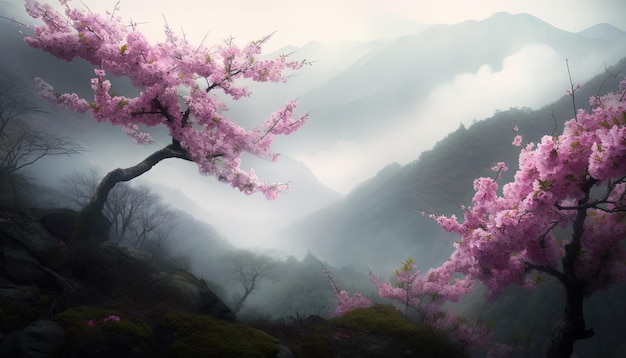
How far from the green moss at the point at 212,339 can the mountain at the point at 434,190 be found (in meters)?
36.5

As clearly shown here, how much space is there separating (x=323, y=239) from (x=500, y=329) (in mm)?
52629

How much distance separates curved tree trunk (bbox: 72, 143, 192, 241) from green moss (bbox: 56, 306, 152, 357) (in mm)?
3275

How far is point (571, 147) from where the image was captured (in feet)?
15.3

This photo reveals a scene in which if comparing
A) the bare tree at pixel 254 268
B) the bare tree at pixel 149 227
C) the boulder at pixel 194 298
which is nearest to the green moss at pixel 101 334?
the boulder at pixel 194 298

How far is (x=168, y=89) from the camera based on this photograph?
6.78 metres

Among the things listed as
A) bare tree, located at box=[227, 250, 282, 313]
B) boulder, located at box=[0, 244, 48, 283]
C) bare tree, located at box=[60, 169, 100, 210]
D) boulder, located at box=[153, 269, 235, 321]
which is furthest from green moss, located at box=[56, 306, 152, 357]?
bare tree, located at box=[60, 169, 100, 210]

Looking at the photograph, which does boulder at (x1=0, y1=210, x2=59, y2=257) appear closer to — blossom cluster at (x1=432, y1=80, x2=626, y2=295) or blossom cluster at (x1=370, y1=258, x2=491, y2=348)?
blossom cluster at (x1=432, y1=80, x2=626, y2=295)

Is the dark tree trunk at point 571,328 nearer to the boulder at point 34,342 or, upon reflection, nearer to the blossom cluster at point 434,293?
the blossom cluster at point 434,293

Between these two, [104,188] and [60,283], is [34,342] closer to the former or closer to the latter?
[60,283]

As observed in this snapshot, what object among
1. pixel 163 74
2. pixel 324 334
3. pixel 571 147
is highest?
pixel 163 74

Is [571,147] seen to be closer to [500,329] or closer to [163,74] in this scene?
[163,74]

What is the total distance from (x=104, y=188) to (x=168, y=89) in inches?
125

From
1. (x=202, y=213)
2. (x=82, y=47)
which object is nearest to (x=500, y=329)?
(x=82, y=47)

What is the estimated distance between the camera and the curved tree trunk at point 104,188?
677cm
